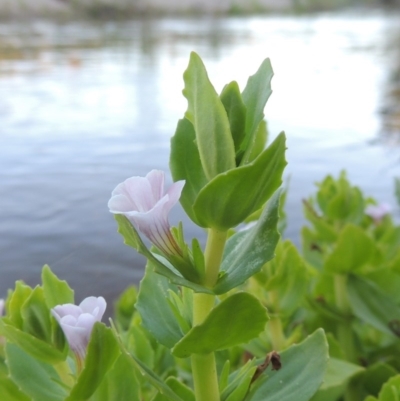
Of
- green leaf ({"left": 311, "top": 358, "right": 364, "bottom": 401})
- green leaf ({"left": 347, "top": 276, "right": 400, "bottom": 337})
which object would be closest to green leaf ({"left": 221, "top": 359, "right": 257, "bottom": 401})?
green leaf ({"left": 311, "top": 358, "right": 364, "bottom": 401})

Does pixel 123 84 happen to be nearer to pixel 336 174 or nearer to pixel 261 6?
pixel 336 174

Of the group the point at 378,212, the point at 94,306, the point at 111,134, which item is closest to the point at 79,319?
the point at 94,306

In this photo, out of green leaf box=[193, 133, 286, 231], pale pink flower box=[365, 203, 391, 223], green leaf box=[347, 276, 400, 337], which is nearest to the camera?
green leaf box=[193, 133, 286, 231]

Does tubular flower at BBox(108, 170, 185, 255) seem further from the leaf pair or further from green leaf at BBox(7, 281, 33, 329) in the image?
green leaf at BBox(7, 281, 33, 329)

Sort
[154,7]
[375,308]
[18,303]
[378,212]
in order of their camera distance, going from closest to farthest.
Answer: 1. [18,303]
2. [375,308]
3. [378,212]
4. [154,7]

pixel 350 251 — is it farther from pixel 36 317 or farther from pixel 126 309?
pixel 36 317

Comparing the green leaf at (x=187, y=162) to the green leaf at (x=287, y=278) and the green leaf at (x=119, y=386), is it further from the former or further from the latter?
the green leaf at (x=287, y=278)
